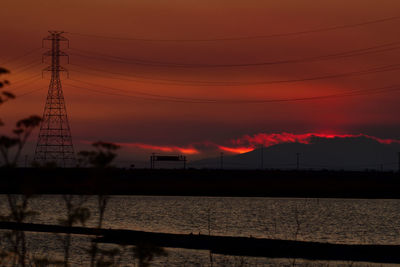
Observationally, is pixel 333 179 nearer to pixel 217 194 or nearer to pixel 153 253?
pixel 217 194

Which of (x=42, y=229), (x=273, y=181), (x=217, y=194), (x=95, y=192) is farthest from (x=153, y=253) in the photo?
(x=217, y=194)

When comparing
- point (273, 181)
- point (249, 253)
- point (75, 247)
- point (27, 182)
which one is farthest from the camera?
point (273, 181)

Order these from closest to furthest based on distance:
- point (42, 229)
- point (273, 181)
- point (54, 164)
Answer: point (54, 164), point (42, 229), point (273, 181)

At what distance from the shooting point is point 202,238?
52.9 m

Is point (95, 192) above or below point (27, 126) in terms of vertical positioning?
below

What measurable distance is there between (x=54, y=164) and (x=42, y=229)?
5125 cm

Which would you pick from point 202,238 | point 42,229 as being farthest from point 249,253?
point 42,229

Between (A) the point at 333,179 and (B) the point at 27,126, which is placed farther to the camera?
(A) the point at 333,179

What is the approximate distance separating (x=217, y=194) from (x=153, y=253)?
6605 inches

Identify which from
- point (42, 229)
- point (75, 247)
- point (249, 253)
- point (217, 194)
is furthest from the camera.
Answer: point (217, 194)

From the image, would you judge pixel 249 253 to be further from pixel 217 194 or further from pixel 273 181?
pixel 217 194

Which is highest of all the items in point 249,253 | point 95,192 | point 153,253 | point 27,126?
point 27,126

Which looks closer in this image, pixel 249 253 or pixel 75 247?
pixel 249 253

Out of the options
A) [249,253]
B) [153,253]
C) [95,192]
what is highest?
[95,192]
